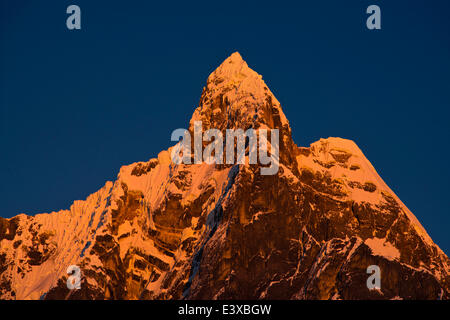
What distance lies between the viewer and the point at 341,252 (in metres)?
199

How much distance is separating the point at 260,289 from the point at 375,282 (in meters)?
17.9
